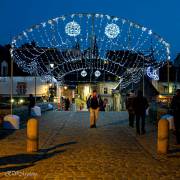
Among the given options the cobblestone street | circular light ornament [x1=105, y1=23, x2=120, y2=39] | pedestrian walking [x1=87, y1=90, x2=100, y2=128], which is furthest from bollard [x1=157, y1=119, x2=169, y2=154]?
circular light ornament [x1=105, y1=23, x2=120, y2=39]

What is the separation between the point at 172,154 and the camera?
44.1ft

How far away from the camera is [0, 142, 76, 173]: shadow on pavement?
10961 millimetres

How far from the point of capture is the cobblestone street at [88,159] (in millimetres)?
10258

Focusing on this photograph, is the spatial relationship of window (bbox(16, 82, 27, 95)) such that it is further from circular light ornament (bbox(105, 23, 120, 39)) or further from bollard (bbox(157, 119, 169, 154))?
bollard (bbox(157, 119, 169, 154))

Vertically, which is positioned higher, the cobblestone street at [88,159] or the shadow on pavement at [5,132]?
the shadow on pavement at [5,132]

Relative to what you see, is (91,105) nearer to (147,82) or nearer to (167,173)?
→ (167,173)

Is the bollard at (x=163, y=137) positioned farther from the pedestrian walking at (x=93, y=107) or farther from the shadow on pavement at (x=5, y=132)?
the pedestrian walking at (x=93, y=107)

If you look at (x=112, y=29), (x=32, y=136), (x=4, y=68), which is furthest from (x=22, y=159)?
(x=4, y=68)

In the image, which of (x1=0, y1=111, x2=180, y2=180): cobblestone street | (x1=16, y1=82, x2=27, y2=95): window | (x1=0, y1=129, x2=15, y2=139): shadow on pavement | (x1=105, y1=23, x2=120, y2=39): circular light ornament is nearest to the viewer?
(x1=0, y1=111, x2=180, y2=180): cobblestone street

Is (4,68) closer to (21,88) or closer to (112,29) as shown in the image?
(21,88)

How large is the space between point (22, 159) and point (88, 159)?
1593mm

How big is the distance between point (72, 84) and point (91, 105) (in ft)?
179

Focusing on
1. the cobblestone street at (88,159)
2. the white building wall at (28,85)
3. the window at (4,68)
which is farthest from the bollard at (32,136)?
the window at (4,68)

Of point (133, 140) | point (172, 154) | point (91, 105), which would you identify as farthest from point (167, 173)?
point (91, 105)
